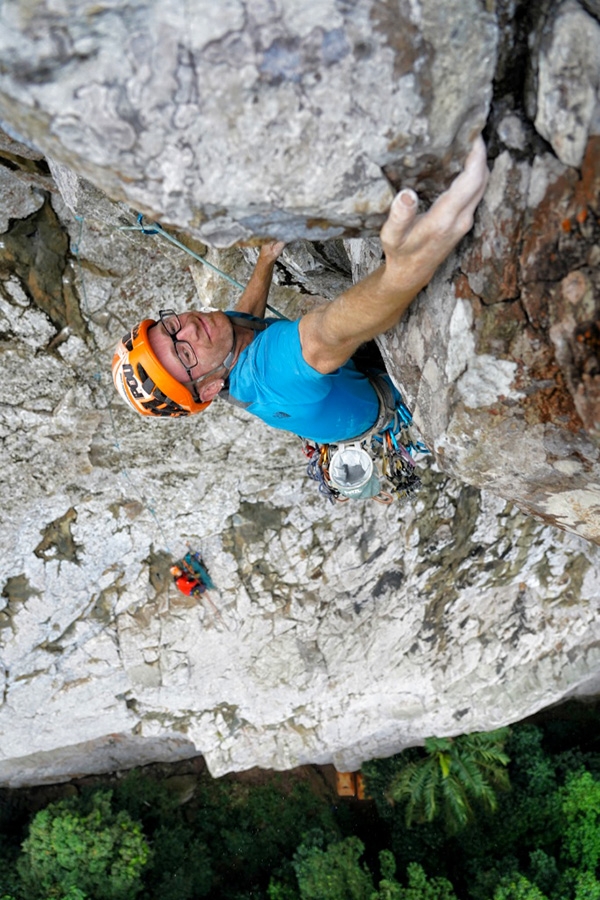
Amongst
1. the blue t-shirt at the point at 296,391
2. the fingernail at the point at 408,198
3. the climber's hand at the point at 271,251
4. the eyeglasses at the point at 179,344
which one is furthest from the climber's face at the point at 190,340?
the fingernail at the point at 408,198

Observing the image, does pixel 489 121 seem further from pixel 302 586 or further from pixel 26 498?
pixel 302 586

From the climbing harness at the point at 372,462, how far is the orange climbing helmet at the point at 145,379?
101cm

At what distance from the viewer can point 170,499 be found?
18.2 ft

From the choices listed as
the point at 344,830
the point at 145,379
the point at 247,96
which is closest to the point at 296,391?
the point at 145,379

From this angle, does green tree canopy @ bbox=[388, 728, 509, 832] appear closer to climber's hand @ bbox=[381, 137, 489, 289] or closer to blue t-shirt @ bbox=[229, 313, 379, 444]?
blue t-shirt @ bbox=[229, 313, 379, 444]

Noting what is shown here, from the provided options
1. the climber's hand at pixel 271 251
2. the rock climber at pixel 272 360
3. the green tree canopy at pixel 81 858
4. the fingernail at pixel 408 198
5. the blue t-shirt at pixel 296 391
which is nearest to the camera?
the fingernail at pixel 408 198

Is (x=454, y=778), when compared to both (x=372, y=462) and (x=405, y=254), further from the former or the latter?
(x=405, y=254)

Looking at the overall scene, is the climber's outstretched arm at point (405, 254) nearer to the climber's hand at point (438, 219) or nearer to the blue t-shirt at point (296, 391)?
the climber's hand at point (438, 219)

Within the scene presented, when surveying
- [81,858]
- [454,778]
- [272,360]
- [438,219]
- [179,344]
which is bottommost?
[81,858]

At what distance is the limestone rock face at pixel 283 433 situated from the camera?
1.70 meters

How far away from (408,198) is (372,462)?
2.02 metres

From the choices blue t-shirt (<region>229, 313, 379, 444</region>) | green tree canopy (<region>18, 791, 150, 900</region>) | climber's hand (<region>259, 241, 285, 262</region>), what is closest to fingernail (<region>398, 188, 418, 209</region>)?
blue t-shirt (<region>229, 313, 379, 444</region>)

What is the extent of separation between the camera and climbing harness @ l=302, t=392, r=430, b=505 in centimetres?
367

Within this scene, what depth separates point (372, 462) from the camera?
12.1 feet
